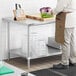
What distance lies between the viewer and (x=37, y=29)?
16.3 feet

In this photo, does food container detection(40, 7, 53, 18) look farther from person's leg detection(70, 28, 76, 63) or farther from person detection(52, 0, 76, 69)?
person's leg detection(70, 28, 76, 63)

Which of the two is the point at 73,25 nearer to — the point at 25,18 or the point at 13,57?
the point at 25,18

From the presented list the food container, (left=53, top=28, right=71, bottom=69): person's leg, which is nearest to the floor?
(left=53, top=28, right=71, bottom=69): person's leg

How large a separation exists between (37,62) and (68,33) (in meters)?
0.84

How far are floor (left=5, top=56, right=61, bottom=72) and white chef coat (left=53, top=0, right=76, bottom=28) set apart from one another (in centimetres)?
80

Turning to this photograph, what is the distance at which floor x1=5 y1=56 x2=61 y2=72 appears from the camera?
4426 millimetres

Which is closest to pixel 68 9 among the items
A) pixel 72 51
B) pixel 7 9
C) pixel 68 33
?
pixel 68 33

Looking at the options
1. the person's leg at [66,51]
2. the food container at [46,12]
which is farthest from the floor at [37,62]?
the food container at [46,12]

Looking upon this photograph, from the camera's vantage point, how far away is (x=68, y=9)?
418 cm

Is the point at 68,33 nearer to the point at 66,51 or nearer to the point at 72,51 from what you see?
the point at 66,51

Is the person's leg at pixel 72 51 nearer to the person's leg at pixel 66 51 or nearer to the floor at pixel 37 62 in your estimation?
the person's leg at pixel 66 51

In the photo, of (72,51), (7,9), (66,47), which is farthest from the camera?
(7,9)

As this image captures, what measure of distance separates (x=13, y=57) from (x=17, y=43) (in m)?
0.26

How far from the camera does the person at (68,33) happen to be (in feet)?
13.5
